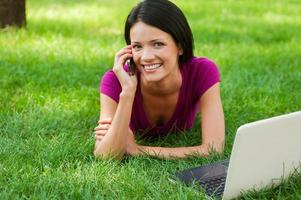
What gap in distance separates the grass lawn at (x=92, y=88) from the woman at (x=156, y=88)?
0.33 feet

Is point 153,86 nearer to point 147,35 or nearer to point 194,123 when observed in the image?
point 147,35

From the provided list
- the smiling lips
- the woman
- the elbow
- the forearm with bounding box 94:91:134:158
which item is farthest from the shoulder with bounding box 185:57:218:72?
the elbow

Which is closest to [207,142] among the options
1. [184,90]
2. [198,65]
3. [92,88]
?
[184,90]

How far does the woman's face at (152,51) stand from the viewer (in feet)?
10.4

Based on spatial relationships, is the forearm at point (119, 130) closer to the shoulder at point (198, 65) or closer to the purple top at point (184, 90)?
the purple top at point (184, 90)

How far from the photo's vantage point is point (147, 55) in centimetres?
315

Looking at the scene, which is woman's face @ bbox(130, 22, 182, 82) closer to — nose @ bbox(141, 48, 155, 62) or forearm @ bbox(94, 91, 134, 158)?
nose @ bbox(141, 48, 155, 62)

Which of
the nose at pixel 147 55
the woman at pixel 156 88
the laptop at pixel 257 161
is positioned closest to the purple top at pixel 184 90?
the woman at pixel 156 88

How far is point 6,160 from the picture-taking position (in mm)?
3168

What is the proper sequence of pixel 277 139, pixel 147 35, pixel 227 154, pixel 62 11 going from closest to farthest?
pixel 277 139
pixel 147 35
pixel 227 154
pixel 62 11

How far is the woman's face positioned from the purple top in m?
0.20

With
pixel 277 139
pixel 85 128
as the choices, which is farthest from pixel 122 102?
pixel 277 139

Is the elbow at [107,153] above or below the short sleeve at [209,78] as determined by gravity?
below

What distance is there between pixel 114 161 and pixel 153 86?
0.49 meters
